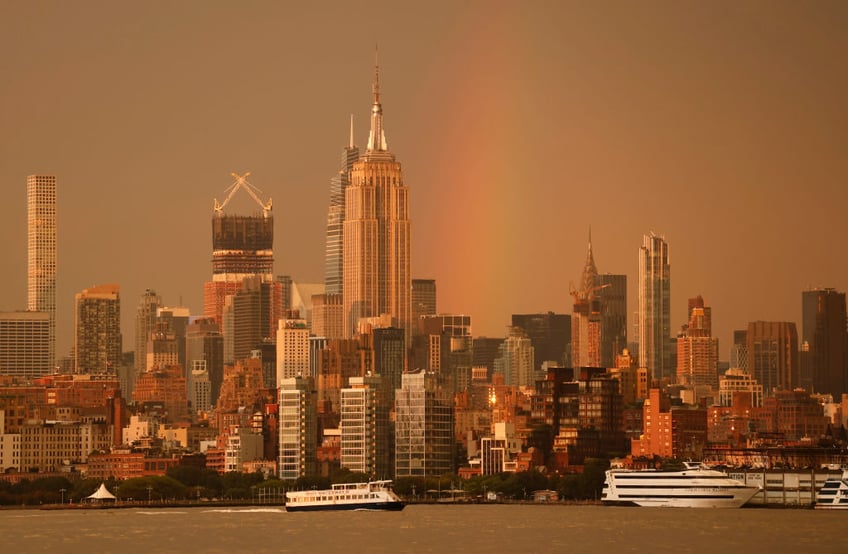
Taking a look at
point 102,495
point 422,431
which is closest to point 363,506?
point 102,495

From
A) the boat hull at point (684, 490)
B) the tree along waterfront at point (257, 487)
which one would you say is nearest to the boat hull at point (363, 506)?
the boat hull at point (684, 490)

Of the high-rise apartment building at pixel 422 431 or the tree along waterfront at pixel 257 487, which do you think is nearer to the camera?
the tree along waterfront at pixel 257 487

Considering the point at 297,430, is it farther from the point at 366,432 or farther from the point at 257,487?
the point at 257,487

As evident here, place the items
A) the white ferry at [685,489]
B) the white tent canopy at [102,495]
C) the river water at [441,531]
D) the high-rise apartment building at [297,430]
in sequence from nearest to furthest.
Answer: the river water at [441,531], the white ferry at [685,489], the white tent canopy at [102,495], the high-rise apartment building at [297,430]

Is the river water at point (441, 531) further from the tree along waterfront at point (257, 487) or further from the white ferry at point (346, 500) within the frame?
the tree along waterfront at point (257, 487)

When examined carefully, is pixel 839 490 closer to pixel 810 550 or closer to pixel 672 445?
pixel 810 550

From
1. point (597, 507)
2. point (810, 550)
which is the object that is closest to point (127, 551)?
point (810, 550)
